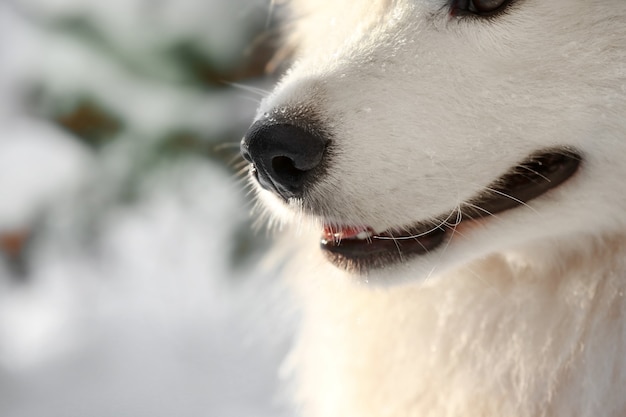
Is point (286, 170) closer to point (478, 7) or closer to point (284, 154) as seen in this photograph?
point (284, 154)

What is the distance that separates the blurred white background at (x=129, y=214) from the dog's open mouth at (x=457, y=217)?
1434 millimetres

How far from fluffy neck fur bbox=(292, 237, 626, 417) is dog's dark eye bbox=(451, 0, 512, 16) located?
0.43 meters

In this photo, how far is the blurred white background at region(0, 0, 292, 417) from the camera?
3.04m

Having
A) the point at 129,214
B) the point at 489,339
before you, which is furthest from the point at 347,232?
the point at 129,214

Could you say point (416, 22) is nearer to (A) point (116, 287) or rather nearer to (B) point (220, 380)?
(B) point (220, 380)

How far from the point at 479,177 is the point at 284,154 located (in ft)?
1.05

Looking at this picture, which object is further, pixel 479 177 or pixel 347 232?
pixel 347 232

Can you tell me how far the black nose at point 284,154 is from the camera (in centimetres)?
130

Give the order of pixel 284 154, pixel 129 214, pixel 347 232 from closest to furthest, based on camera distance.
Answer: pixel 284 154 < pixel 347 232 < pixel 129 214

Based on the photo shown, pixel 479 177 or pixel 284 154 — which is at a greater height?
pixel 284 154

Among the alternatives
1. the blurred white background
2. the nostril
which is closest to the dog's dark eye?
the nostril

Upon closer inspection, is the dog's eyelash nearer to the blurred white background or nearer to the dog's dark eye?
the dog's dark eye

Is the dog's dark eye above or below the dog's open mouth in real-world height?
above

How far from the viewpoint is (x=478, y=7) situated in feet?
4.50
